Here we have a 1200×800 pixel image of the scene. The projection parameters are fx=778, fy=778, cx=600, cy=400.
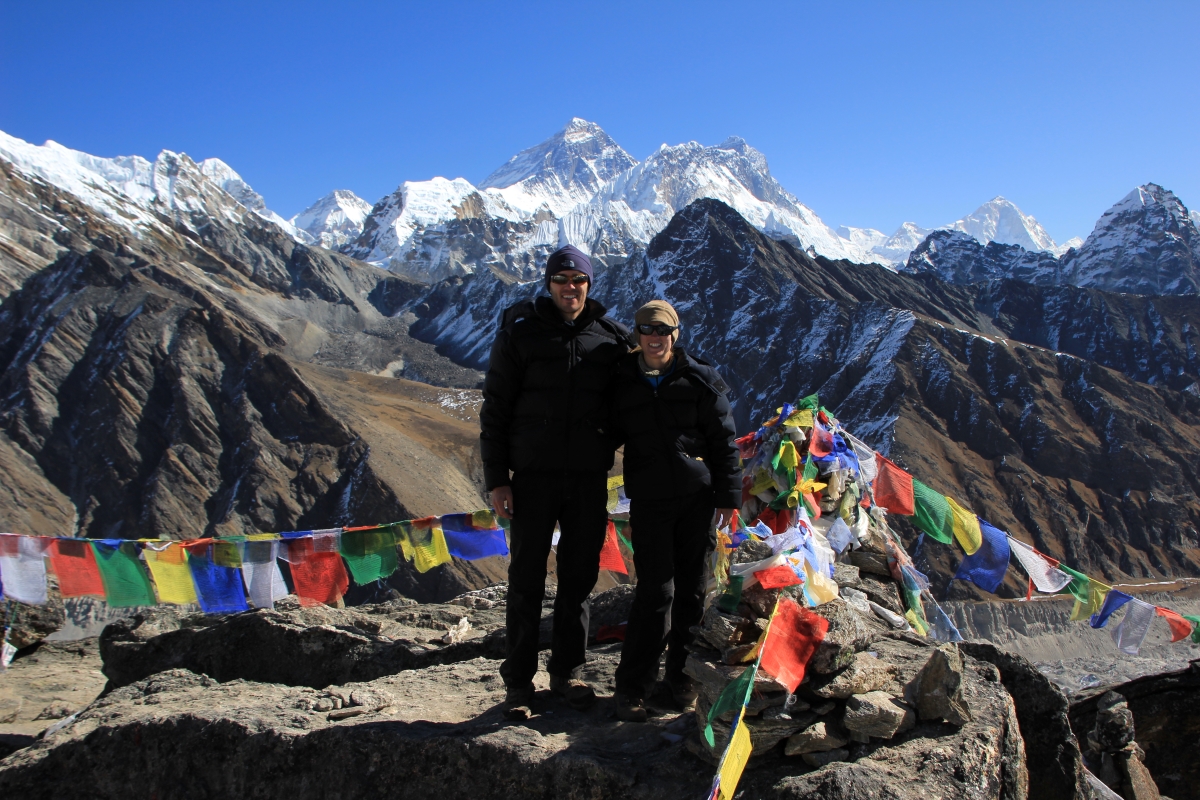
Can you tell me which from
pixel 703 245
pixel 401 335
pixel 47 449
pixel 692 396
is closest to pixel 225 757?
pixel 692 396

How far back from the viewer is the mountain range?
208 ft

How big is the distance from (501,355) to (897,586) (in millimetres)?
4141

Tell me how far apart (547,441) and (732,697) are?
1.46 meters

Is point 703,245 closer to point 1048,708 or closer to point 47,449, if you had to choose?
point 47,449

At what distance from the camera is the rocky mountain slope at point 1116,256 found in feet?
553

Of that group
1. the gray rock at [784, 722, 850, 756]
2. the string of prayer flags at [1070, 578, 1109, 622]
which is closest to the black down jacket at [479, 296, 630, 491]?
the gray rock at [784, 722, 850, 756]

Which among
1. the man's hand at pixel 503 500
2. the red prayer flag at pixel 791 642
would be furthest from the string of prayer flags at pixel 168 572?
the red prayer flag at pixel 791 642

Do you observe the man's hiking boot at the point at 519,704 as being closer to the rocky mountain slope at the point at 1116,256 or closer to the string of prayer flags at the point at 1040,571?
the string of prayer flags at the point at 1040,571

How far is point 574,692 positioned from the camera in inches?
164

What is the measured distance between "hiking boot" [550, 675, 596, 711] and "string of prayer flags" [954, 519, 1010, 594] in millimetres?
5465

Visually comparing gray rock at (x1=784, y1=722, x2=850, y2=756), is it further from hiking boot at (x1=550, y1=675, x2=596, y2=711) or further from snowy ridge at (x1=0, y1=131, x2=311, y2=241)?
snowy ridge at (x1=0, y1=131, x2=311, y2=241)

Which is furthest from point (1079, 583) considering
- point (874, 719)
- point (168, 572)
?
point (168, 572)

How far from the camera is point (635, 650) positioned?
4027mm

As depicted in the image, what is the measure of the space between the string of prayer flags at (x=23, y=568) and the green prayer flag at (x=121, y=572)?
0.49 metres
